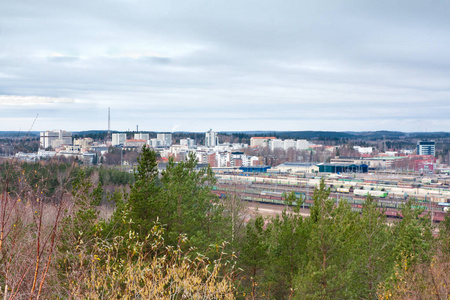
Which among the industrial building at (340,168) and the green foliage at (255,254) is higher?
the green foliage at (255,254)

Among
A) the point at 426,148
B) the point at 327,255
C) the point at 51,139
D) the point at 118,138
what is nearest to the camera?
the point at 327,255

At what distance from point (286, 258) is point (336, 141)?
391 feet

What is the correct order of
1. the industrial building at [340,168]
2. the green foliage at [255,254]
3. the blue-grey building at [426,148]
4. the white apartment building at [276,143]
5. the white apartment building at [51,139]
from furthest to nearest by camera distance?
the white apartment building at [276,143], the blue-grey building at [426,148], the industrial building at [340,168], the green foliage at [255,254], the white apartment building at [51,139]

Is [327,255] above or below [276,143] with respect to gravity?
below

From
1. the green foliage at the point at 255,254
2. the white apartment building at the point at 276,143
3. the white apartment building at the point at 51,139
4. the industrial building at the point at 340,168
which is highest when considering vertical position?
the white apartment building at the point at 51,139

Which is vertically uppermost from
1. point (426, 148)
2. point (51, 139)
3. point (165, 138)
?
point (165, 138)

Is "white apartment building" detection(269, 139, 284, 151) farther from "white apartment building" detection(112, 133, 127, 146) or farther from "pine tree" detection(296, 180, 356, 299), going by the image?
"pine tree" detection(296, 180, 356, 299)

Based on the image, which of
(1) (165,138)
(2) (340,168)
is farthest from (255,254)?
(1) (165,138)

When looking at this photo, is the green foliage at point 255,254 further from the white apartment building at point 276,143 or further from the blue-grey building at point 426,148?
the white apartment building at point 276,143

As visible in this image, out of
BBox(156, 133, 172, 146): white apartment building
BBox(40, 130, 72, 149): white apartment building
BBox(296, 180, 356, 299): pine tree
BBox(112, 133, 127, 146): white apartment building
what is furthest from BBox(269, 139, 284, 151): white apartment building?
BBox(296, 180, 356, 299): pine tree

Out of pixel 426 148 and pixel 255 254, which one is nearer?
pixel 255 254

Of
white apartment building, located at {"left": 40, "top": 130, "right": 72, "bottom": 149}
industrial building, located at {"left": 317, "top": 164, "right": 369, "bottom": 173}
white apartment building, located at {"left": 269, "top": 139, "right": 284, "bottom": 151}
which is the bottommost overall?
industrial building, located at {"left": 317, "top": 164, "right": 369, "bottom": 173}

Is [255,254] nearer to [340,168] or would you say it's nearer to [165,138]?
[340,168]

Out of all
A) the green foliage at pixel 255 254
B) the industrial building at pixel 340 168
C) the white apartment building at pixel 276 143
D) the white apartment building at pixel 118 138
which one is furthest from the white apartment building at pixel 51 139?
the white apartment building at pixel 276 143
